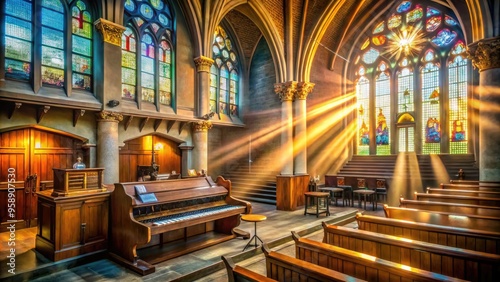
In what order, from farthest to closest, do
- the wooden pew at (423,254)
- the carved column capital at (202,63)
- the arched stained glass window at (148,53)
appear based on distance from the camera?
the carved column capital at (202,63)
the arched stained glass window at (148,53)
the wooden pew at (423,254)

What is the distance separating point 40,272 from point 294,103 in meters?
8.64

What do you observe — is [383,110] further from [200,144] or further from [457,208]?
[457,208]

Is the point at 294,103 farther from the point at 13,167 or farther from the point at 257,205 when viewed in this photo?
the point at 13,167

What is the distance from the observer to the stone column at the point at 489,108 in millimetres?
7676

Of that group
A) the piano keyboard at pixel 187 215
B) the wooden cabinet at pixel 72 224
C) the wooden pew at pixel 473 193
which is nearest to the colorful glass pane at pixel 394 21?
the wooden pew at pixel 473 193

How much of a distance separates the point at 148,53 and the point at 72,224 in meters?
5.96

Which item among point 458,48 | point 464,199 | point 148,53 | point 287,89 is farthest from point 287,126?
point 458,48

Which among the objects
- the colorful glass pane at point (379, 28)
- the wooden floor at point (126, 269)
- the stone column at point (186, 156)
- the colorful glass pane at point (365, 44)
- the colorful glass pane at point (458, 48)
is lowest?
the wooden floor at point (126, 269)

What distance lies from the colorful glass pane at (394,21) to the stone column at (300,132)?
707 centimetres

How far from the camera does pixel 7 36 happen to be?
6.17m

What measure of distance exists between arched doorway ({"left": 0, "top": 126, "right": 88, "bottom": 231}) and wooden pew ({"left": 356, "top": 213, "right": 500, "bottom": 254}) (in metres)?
7.11

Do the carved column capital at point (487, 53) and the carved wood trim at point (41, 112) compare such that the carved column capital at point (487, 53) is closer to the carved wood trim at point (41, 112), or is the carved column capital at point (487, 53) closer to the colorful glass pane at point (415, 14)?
the colorful glass pane at point (415, 14)

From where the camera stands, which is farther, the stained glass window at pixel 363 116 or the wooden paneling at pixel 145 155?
the stained glass window at pixel 363 116

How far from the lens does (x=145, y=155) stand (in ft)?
31.0
